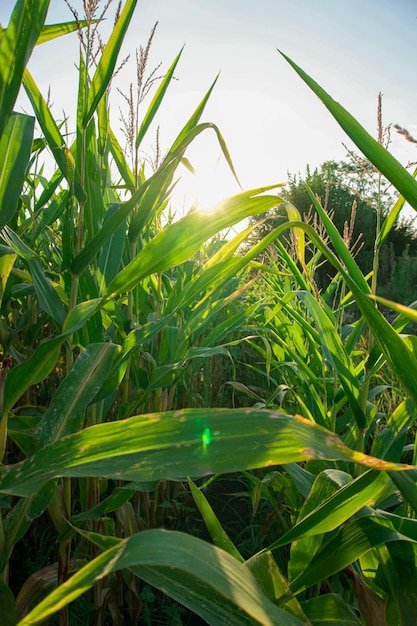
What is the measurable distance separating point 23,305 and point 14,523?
3.09ft

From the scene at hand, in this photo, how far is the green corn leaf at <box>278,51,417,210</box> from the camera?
59cm

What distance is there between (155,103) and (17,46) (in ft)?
1.60

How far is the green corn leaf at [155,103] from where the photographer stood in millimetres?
1028

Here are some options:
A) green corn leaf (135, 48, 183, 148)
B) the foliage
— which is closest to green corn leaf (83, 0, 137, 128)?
the foliage

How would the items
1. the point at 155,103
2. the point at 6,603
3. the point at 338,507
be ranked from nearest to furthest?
the point at 338,507 < the point at 6,603 < the point at 155,103

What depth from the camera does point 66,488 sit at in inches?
33.3

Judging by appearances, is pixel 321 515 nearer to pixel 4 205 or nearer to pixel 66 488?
pixel 66 488

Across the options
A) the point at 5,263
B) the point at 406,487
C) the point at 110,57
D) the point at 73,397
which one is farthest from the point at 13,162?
the point at 406,487

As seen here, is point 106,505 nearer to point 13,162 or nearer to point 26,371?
point 26,371

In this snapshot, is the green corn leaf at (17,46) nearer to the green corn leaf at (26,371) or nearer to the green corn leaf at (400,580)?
the green corn leaf at (26,371)

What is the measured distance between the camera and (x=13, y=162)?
71 centimetres

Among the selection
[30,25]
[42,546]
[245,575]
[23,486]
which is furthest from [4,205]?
[42,546]

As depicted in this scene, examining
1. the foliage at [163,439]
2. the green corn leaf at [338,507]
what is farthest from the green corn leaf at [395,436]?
the green corn leaf at [338,507]

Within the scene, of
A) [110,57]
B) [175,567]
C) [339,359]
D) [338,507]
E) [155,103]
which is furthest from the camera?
[155,103]
